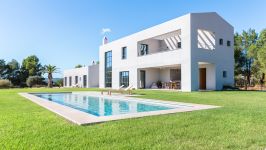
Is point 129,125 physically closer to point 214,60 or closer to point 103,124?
point 103,124

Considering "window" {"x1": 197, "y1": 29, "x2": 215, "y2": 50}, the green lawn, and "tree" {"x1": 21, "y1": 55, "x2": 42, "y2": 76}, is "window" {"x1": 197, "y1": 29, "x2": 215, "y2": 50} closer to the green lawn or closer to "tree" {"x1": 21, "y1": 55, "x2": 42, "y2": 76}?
the green lawn

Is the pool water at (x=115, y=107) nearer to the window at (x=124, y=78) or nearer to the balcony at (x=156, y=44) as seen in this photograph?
the balcony at (x=156, y=44)

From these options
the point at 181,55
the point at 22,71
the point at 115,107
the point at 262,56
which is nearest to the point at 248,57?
the point at 262,56

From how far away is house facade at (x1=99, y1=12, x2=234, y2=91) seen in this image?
63.4ft

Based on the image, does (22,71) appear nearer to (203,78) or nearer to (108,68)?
(108,68)

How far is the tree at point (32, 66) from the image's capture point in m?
52.5

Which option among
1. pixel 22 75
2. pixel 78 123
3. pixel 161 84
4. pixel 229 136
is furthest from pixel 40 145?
pixel 22 75

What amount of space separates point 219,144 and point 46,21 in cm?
2199

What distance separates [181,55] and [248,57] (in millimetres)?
16853

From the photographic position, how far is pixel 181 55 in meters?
20.0

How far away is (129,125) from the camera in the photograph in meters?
5.21

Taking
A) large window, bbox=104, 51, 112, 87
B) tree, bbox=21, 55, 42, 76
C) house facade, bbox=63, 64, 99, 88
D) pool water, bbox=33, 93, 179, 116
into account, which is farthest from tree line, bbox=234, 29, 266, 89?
tree, bbox=21, 55, 42, 76

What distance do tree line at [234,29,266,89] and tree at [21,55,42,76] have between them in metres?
43.5

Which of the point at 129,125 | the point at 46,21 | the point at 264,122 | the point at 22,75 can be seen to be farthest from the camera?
the point at 22,75
